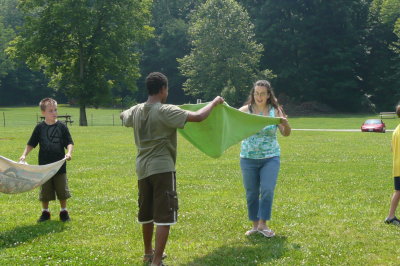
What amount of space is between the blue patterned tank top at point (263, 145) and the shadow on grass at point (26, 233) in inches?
128

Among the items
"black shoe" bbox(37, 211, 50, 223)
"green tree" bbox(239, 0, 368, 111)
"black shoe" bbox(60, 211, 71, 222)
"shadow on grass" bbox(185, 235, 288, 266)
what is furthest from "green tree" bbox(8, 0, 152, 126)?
"shadow on grass" bbox(185, 235, 288, 266)

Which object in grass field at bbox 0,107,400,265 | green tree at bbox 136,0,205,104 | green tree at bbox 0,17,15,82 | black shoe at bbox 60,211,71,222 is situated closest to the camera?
grass field at bbox 0,107,400,265

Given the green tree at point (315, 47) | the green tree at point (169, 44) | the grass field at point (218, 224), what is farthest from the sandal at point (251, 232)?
the green tree at point (169, 44)

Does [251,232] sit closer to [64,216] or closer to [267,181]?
[267,181]

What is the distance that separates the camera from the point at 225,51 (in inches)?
2749

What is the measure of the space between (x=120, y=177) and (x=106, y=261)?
7898 millimetres

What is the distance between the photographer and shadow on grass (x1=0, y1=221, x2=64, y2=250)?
7428mm

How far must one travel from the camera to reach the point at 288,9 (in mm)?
77938

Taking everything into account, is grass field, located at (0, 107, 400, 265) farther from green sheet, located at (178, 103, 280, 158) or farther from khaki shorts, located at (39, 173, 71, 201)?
green sheet, located at (178, 103, 280, 158)

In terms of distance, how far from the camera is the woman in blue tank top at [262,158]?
748 centimetres

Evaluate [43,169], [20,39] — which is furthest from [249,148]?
[20,39]

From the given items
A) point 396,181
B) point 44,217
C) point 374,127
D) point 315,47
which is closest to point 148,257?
point 44,217

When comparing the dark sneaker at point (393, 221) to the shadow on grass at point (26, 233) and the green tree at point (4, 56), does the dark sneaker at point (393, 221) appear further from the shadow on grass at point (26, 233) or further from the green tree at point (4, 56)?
the green tree at point (4, 56)

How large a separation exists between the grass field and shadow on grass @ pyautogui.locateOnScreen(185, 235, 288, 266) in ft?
0.04
